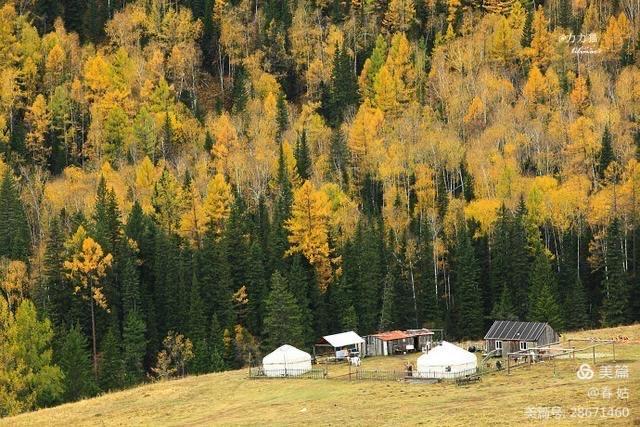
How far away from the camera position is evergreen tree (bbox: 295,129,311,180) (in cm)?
13700

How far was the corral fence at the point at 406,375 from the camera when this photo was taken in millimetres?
75562

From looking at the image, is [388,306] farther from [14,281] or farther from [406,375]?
[14,281]

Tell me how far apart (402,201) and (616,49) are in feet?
161

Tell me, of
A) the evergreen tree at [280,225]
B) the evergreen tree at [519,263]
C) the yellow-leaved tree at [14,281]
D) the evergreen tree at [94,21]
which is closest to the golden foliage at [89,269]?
the yellow-leaved tree at [14,281]

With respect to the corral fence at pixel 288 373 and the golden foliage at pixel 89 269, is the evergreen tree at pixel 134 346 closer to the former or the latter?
the golden foliage at pixel 89 269

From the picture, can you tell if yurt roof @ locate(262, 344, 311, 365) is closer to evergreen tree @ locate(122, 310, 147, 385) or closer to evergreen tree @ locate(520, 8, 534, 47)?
evergreen tree @ locate(122, 310, 147, 385)

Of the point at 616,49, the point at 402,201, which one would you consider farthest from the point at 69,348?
the point at 616,49

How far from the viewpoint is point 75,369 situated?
9644cm

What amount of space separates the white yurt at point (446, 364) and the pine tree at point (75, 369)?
36.2m

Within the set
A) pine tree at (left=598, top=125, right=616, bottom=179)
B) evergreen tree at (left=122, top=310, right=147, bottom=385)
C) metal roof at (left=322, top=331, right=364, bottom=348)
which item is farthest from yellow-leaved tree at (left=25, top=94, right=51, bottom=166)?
pine tree at (left=598, top=125, right=616, bottom=179)

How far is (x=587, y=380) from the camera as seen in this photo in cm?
6644

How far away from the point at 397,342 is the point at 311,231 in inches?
926

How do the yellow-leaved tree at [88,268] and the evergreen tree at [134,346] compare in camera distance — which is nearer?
the evergreen tree at [134,346]

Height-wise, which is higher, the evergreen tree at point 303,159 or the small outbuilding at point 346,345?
the evergreen tree at point 303,159
